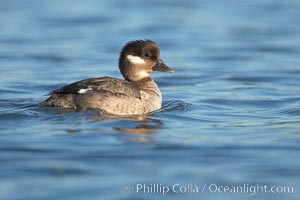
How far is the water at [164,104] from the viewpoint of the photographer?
33.7ft

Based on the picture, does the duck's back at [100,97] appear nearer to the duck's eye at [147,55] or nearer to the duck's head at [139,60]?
the duck's head at [139,60]

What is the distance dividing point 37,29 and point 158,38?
3505 mm

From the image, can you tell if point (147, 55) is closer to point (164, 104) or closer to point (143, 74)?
point (143, 74)

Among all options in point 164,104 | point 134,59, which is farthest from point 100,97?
point 164,104

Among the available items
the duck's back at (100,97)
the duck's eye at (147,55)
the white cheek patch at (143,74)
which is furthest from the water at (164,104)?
the duck's eye at (147,55)

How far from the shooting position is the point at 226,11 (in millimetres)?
27703

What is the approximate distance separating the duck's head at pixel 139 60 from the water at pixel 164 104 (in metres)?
0.72

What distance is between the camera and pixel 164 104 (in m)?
15.1

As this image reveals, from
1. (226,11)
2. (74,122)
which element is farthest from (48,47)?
(74,122)

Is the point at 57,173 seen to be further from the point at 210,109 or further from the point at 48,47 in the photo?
the point at 48,47

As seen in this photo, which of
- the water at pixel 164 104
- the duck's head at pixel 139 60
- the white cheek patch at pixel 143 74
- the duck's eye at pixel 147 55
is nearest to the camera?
the water at pixel 164 104

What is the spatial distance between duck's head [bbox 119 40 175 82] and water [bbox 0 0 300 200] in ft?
2.36

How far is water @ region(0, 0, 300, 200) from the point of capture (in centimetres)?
1028

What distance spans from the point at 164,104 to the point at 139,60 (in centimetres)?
114
